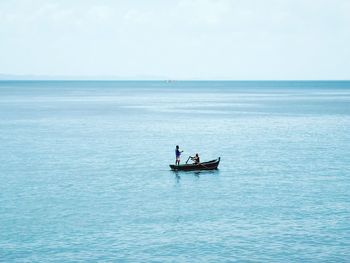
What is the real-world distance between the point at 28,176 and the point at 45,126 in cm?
5791

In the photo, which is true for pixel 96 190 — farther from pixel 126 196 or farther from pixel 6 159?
pixel 6 159

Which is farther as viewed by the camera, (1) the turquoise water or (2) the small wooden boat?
(2) the small wooden boat

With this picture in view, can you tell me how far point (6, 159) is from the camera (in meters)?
75.5

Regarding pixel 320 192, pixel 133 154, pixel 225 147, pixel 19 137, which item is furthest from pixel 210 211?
pixel 19 137

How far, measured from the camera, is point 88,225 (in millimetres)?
45219

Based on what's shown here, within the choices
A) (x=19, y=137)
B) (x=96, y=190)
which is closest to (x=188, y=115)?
(x=19, y=137)

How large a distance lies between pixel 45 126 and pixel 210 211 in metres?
77.3

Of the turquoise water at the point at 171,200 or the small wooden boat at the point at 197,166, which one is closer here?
the turquoise water at the point at 171,200

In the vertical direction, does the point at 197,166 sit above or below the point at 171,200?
above

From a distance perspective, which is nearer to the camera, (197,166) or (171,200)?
(171,200)

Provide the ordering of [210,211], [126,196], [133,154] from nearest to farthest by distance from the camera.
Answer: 1. [210,211]
2. [126,196]
3. [133,154]

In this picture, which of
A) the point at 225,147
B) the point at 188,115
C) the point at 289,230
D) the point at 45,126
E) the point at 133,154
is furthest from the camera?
the point at 188,115

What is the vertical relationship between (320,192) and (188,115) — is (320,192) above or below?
below

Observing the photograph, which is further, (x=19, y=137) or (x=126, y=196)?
(x=19, y=137)
